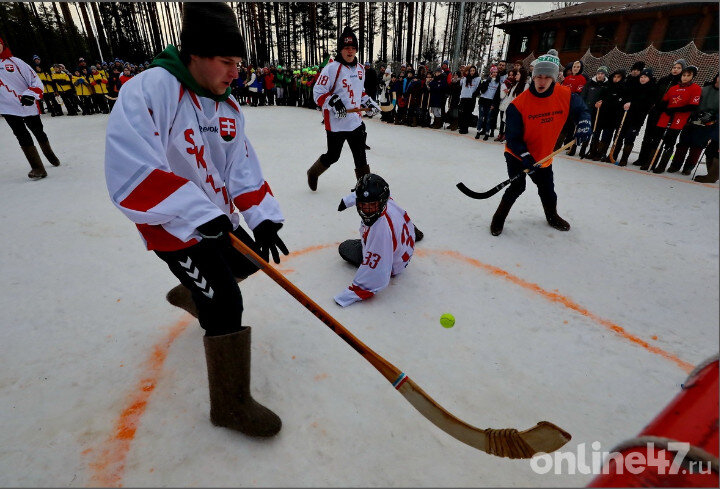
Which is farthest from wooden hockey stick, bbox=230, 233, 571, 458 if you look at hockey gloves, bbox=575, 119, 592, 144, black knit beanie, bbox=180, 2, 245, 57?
hockey gloves, bbox=575, 119, 592, 144

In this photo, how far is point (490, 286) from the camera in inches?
118

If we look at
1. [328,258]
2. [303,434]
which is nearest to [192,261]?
[303,434]

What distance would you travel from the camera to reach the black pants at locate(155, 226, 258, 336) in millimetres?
1533

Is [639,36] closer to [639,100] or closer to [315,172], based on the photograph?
[639,100]

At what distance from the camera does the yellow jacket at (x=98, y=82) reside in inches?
508

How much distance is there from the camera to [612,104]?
22.3ft

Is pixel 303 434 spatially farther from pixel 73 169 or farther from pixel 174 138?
pixel 73 169

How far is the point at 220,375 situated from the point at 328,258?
6.27ft

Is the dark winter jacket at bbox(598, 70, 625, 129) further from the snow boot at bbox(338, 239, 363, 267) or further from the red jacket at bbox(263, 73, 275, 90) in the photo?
the red jacket at bbox(263, 73, 275, 90)

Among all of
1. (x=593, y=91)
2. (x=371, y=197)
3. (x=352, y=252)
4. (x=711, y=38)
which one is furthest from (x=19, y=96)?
(x=711, y=38)

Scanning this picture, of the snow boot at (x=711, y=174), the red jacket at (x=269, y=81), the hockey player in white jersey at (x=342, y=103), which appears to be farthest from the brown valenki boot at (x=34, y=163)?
the red jacket at (x=269, y=81)

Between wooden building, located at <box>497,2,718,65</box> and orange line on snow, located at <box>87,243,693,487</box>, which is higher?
wooden building, located at <box>497,2,718,65</box>

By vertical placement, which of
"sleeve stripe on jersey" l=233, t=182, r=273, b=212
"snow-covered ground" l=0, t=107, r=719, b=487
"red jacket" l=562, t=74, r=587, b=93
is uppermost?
"red jacket" l=562, t=74, r=587, b=93

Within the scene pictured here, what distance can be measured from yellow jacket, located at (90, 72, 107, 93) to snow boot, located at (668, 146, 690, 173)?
55.5 ft
